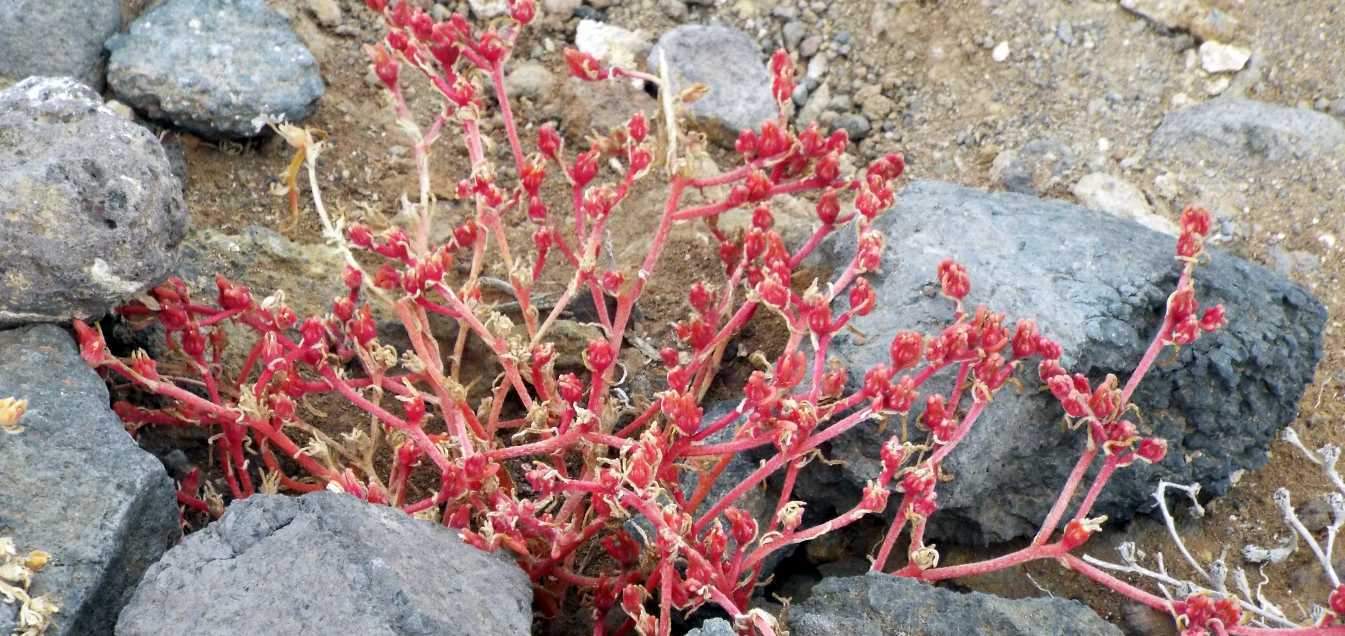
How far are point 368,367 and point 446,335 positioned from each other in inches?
27.4

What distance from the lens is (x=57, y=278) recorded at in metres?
2.94

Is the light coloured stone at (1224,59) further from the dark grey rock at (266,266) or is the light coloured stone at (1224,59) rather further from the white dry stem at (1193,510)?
the dark grey rock at (266,266)

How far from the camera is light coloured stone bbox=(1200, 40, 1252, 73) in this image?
4.53m

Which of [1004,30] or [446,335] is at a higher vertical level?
[1004,30]

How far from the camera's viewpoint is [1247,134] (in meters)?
4.29

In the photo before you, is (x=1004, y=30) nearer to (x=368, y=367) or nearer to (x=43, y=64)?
(x=368, y=367)

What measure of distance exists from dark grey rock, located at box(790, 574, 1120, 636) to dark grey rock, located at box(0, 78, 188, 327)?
67.6 inches

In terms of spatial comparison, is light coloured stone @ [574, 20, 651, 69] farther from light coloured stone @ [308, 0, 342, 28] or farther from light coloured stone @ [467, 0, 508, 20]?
light coloured stone @ [308, 0, 342, 28]

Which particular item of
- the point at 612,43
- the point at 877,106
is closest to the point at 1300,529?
the point at 877,106

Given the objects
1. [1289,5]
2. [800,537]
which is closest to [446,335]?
[800,537]

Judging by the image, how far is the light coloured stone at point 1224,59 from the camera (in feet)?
14.9

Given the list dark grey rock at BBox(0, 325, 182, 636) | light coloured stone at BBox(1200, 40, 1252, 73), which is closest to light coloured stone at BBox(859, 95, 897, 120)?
light coloured stone at BBox(1200, 40, 1252, 73)

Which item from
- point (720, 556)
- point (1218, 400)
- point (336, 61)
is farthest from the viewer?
point (336, 61)

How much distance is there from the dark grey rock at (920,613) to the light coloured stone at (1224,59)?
2.48 m
